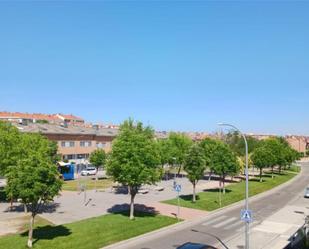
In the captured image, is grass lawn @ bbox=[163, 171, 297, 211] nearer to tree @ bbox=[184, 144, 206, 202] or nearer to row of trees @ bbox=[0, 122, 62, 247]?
Answer: tree @ bbox=[184, 144, 206, 202]

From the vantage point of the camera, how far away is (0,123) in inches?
1677

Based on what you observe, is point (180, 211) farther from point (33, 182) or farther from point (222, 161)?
point (33, 182)

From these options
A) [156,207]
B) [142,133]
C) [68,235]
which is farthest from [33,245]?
[156,207]

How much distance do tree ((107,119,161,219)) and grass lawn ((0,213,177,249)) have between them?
189cm

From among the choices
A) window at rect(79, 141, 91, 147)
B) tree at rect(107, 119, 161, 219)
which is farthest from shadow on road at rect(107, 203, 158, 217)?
window at rect(79, 141, 91, 147)

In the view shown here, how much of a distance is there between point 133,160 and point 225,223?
28.9ft

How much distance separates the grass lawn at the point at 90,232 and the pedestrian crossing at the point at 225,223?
9.70 ft

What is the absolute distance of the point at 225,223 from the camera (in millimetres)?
32250

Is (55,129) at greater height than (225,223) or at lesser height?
greater

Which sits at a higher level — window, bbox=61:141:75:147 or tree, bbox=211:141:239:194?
window, bbox=61:141:75:147

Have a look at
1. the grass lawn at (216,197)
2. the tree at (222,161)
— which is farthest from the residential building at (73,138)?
the tree at (222,161)

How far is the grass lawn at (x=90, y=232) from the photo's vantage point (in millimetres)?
23719

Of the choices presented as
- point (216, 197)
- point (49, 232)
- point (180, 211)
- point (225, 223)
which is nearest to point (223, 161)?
point (216, 197)

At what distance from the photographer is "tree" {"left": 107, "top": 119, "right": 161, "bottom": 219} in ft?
102
